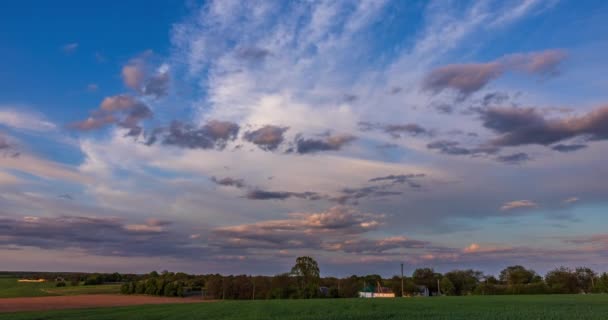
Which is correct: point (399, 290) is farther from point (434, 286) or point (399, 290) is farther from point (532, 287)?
point (532, 287)

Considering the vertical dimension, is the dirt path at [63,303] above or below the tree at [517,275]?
below

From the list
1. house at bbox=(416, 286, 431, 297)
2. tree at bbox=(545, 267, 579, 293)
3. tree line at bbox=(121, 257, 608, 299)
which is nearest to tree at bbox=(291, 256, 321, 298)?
tree line at bbox=(121, 257, 608, 299)

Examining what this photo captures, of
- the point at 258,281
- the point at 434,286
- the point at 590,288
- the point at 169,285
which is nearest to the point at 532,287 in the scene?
the point at 590,288

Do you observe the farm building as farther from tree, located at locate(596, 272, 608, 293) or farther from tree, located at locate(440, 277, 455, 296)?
tree, located at locate(596, 272, 608, 293)

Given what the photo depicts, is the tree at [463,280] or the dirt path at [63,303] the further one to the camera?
the tree at [463,280]

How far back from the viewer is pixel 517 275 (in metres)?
131

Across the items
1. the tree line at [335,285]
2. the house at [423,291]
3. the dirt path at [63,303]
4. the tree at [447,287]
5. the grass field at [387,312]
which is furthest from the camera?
the tree at [447,287]

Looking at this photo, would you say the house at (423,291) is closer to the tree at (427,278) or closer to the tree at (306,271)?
the tree at (427,278)

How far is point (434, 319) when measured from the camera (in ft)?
96.9

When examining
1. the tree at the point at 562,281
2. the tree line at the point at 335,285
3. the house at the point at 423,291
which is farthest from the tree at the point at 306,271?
the tree at the point at 562,281

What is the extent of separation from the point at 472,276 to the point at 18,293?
395 ft

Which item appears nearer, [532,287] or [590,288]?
[532,287]

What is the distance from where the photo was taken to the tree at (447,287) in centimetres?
12314

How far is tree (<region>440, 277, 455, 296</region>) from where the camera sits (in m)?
123
